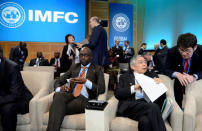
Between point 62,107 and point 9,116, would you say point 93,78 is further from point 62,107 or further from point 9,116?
point 9,116

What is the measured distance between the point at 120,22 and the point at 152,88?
8.16 m

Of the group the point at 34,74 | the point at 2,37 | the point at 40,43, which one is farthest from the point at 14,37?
the point at 34,74

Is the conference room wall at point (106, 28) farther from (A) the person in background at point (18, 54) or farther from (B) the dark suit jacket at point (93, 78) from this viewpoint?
(B) the dark suit jacket at point (93, 78)

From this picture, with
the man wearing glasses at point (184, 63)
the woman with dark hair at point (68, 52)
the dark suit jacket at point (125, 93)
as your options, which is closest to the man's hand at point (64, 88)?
the dark suit jacket at point (125, 93)

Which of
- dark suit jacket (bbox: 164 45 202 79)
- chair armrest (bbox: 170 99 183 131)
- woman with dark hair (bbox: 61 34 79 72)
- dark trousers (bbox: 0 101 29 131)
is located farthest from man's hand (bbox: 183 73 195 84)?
woman with dark hair (bbox: 61 34 79 72)

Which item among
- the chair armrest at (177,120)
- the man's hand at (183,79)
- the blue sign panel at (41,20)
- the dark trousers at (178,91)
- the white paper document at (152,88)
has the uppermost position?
the blue sign panel at (41,20)

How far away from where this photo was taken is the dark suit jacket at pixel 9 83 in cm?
216

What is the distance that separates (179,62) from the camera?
2420mm

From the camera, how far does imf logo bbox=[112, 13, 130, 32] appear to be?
32.4 ft

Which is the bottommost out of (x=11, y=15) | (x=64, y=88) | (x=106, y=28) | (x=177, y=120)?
(x=177, y=120)

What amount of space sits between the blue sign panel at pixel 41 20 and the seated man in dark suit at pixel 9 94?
5.61 m

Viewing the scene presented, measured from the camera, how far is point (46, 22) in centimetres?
754

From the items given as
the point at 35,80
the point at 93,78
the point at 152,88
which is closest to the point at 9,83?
the point at 35,80

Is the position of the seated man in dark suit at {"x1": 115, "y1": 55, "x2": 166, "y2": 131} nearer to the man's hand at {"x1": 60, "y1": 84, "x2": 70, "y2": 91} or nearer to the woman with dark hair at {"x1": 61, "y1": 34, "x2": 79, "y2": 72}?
the man's hand at {"x1": 60, "y1": 84, "x2": 70, "y2": 91}
